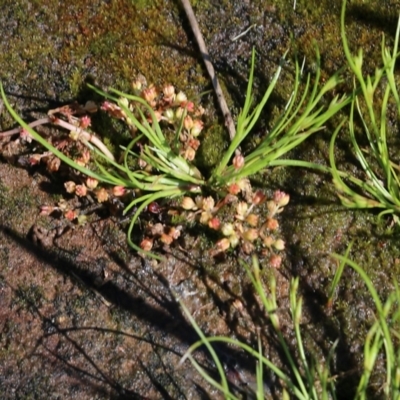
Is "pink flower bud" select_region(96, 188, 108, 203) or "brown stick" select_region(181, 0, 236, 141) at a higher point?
"brown stick" select_region(181, 0, 236, 141)

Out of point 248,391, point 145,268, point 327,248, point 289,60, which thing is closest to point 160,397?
point 248,391

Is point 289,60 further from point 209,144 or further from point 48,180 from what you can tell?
point 48,180

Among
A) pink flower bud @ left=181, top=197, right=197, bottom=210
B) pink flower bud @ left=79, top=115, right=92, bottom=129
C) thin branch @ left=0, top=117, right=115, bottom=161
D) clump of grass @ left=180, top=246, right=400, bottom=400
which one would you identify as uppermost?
pink flower bud @ left=79, top=115, right=92, bottom=129

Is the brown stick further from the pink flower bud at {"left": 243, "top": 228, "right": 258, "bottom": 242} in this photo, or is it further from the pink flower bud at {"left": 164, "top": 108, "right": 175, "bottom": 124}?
the pink flower bud at {"left": 243, "top": 228, "right": 258, "bottom": 242}

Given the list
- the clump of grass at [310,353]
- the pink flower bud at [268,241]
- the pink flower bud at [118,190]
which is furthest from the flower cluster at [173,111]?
the clump of grass at [310,353]

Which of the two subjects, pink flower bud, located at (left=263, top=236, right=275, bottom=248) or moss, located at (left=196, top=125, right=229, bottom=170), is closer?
pink flower bud, located at (left=263, top=236, right=275, bottom=248)

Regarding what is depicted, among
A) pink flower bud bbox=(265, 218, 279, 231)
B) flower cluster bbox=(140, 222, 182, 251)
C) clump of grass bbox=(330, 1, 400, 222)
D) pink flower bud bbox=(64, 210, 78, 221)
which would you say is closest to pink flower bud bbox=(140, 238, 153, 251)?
flower cluster bbox=(140, 222, 182, 251)
